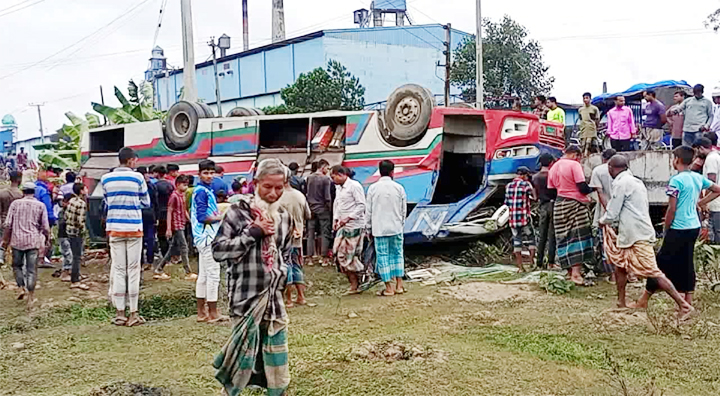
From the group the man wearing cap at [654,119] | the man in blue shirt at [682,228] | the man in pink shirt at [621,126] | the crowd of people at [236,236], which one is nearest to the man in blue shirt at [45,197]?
the crowd of people at [236,236]

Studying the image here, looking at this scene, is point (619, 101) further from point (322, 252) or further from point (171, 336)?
point (171, 336)

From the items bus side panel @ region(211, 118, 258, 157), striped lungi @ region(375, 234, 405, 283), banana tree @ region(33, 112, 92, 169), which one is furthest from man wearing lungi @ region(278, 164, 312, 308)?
banana tree @ region(33, 112, 92, 169)

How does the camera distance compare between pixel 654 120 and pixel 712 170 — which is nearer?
pixel 712 170

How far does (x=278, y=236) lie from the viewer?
389cm

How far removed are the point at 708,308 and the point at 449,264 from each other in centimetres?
383

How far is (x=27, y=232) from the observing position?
25.0 feet

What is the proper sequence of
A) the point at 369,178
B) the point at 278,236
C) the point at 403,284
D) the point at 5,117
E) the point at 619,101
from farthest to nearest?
the point at 5,117 < the point at 619,101 < the point at 369,178 < the point at 403,284 < the point at 278,236

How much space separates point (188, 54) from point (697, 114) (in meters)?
12.1

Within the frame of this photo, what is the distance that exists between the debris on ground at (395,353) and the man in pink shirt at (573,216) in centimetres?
317

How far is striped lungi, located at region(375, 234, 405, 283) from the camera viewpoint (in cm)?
751

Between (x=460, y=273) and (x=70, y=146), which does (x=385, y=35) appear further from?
(x=460, y=273)

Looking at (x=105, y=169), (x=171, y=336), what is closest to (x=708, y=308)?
(x=171, y=336)

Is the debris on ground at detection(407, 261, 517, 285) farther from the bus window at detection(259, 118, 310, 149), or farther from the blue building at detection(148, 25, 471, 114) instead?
the blue building at detection(148, 25, 471, 114)

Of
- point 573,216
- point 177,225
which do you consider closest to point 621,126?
point 573,216
